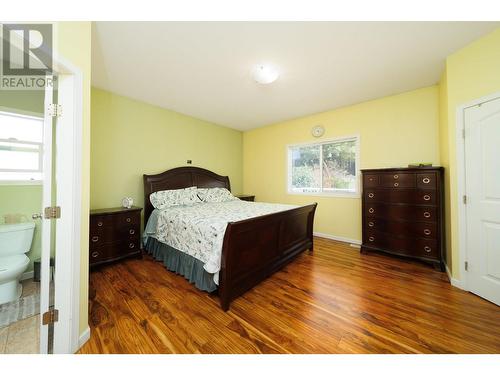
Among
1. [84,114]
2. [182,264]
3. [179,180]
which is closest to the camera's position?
[84,114]

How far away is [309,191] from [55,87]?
390cm

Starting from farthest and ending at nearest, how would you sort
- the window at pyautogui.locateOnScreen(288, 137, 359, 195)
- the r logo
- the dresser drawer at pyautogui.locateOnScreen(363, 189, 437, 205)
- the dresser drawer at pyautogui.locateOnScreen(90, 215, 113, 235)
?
the window at pyautogui.locateOnScreen(288, 137, 359, 195), the dresser drawer at pyautogui.locateOnScreen(363, 189, 437, 205), the dresser drawer at pyautogui.locateOnScreen(90, 215, 113, 235), the r logo

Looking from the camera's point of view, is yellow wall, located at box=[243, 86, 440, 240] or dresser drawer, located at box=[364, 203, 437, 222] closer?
dresser drawer, located at box=[364, 203, 437, 222]

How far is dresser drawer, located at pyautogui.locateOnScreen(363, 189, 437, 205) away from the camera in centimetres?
245

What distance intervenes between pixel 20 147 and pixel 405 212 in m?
4.95

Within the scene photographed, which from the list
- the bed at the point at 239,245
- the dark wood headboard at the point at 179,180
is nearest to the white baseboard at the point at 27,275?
the bed at the point at 239,245

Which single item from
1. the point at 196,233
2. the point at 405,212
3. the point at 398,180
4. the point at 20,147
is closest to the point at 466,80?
the point at 398,180

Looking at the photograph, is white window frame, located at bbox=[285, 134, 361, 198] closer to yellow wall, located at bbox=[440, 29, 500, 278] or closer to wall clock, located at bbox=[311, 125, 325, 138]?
wall clock, located at bbox=[311, 125, 325, 138]

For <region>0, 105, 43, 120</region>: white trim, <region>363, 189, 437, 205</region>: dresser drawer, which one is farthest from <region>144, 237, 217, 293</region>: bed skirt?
<region>363, 189, 437, 205</region>: dresser drawer

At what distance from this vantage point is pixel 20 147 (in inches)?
87.4

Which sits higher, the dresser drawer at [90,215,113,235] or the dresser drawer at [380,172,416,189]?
the dresser drawer at [380,172,416,189]

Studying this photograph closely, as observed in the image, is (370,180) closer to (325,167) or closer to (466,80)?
(325,167)

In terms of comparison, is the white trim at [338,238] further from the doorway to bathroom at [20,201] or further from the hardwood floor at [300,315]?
the doorway to bathroom at [20,201]

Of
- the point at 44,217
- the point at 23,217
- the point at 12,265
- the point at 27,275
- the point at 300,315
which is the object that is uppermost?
the point at 44,217
